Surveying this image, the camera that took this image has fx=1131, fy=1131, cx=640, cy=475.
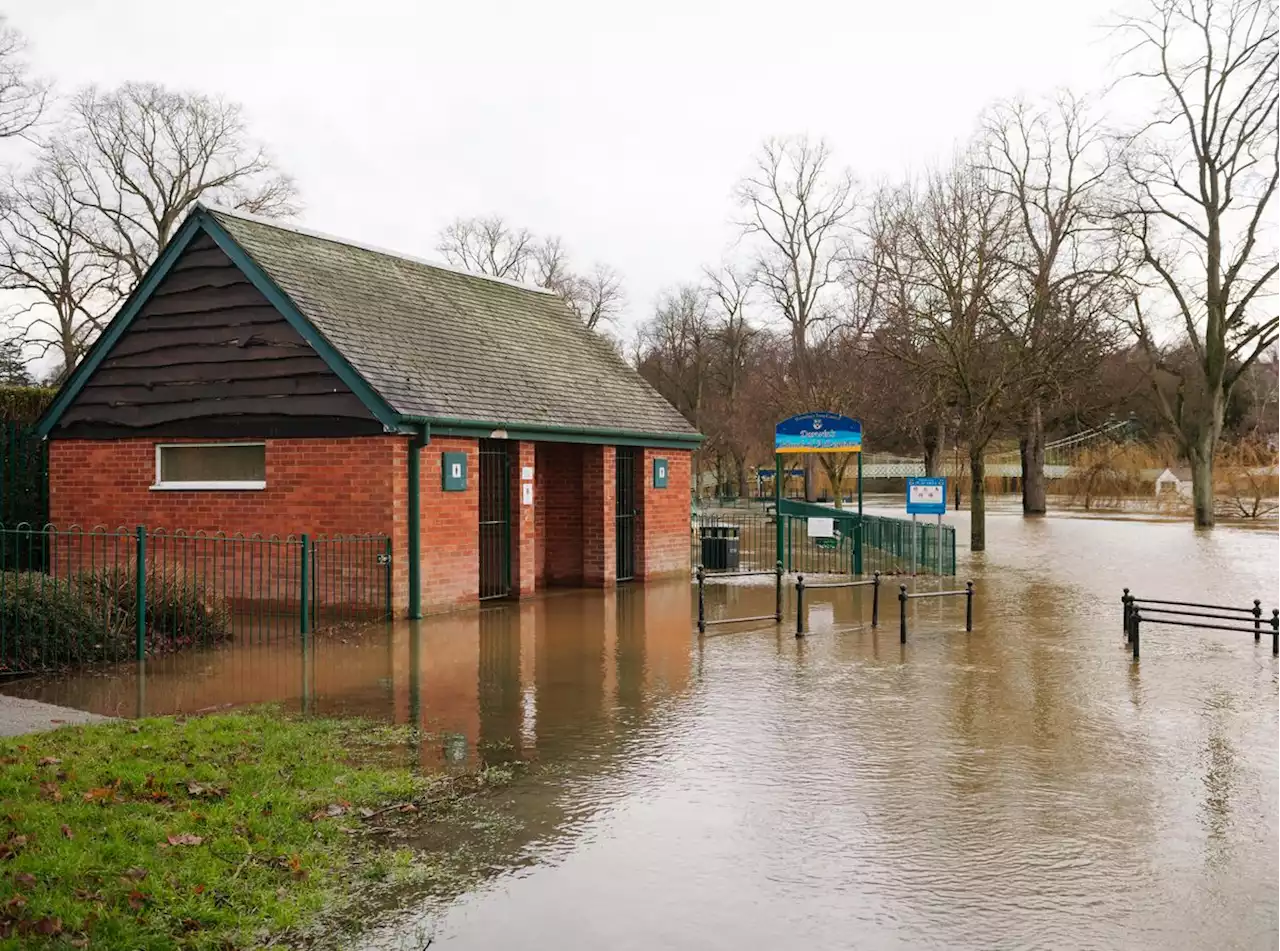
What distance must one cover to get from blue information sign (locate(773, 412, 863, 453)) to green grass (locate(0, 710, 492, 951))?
1425cm

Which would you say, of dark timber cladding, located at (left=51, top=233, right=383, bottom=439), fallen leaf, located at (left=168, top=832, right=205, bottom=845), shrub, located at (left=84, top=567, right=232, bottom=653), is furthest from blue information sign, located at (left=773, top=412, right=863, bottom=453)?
fallen leaf, located at (left=168, top=832, right=205, bottom=845)

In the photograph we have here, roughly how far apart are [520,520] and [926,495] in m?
9.83

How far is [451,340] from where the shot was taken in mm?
18141

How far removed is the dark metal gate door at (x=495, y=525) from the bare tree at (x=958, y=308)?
14.7 metres

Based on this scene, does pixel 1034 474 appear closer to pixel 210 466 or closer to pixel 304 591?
pixel 210 466

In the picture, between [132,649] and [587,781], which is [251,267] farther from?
[587,781]

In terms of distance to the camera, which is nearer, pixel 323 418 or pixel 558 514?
pixel 323 418

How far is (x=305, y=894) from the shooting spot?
5.39 m

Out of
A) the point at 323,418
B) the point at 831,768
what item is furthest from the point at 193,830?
the point at 323,418

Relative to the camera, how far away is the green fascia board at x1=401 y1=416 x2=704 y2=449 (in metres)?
15.7

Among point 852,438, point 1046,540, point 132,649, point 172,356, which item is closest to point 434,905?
point 132,649

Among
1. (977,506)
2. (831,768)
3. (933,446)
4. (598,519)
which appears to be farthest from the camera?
(933,446)

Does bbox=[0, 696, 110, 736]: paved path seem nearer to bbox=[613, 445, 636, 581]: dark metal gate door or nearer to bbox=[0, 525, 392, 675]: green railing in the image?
bbox=[0, 525, 392, 675]: green railing

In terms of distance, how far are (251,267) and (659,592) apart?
8.08m
